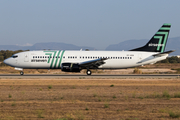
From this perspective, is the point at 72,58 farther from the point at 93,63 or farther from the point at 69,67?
the point at 93,63

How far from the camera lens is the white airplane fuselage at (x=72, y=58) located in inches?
1706

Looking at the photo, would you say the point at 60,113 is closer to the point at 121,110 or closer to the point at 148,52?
the point at 121,110

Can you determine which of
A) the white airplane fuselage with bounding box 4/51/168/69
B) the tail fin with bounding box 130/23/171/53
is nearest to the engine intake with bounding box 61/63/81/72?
the white airplane fuselage with bounding box 4/51/168/69

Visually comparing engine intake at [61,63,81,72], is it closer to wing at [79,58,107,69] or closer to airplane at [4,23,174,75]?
airplane at [4,23,174,75]

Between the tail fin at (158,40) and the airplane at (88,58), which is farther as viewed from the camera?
the tail fin at (158,40)

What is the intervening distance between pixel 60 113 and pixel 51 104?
9.93ft

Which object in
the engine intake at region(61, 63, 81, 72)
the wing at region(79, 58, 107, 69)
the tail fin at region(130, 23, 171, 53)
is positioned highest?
the tail fin at region(130, 23, 171, 53)

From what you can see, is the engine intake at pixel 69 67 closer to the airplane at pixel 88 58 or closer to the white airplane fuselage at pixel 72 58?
the airplane at pixel 88 58

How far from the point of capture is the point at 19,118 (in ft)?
40.5

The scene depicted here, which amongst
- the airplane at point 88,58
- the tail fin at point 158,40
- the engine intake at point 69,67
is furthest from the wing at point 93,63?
the tail fin at point 158,40

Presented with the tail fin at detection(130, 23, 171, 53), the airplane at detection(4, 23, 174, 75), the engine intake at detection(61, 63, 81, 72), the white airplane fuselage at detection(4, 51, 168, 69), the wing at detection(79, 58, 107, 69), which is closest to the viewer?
the engine intake at detection(61, 63, 81, 72)

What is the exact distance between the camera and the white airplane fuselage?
142 feet

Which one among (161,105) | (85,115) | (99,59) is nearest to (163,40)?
(99,59)

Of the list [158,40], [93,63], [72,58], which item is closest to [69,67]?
[72,58]
